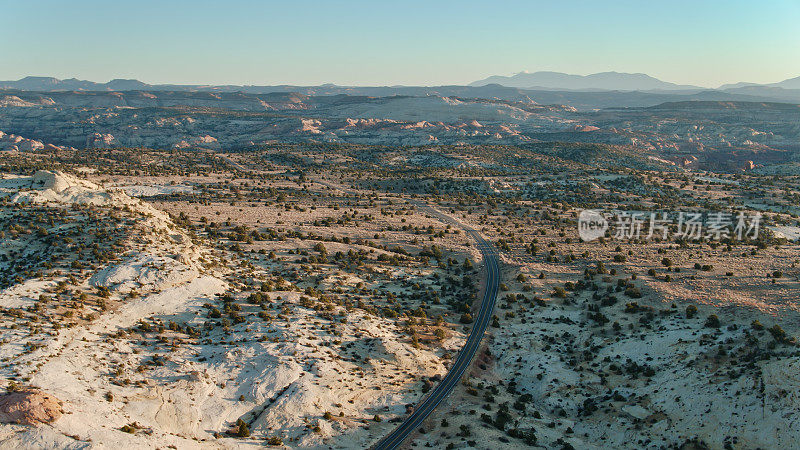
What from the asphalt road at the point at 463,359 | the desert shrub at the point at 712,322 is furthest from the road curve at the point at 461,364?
the desert shrub at the point at 712,322

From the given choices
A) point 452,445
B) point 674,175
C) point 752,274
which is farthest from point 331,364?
point 674,175

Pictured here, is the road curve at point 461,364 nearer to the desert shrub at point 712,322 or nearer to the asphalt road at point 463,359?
the asphalt road at point 463,359

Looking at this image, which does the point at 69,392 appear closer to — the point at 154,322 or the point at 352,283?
the point at 154,322

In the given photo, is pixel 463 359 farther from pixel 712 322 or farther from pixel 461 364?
pixel 712 322

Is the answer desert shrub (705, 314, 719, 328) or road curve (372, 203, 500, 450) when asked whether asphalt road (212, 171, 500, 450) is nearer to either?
road curve (372, 203, 500, 450)

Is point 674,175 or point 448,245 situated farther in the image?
point 674,175

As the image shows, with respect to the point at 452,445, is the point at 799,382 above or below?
above

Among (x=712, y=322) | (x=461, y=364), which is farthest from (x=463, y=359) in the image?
(x=712, y=322)

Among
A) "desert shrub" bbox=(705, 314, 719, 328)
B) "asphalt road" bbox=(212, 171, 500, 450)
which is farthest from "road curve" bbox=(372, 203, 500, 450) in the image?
"desert shrub" bbox=(705, 314, 719, 328)

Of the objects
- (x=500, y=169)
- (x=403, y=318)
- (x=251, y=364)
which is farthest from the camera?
(x=500, y=169)
